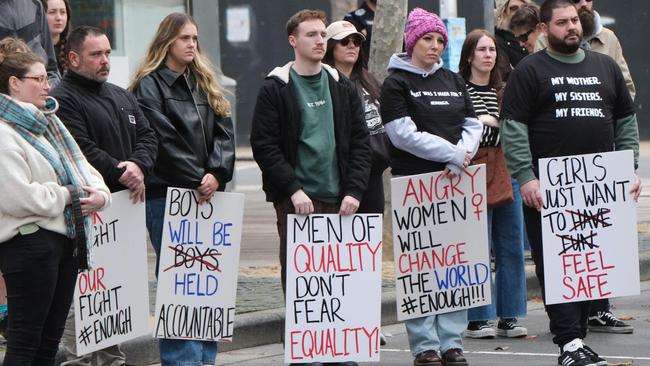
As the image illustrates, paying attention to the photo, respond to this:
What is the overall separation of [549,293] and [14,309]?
2989mm

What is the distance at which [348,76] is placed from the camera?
332 inches

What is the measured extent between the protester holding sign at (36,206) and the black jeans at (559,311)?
105 inches

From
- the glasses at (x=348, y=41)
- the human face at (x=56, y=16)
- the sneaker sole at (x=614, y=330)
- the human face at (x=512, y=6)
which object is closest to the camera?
the glasses at (x=348, y=41)

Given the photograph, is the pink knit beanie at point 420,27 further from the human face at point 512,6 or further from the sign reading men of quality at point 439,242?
the human face at point 512,6

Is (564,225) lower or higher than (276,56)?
lower

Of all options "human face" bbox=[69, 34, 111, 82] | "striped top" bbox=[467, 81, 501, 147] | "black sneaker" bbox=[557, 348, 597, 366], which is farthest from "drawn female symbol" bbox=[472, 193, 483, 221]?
"human face" bbox=[69, 34, 111, 82]

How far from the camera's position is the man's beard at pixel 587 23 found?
9.87 m

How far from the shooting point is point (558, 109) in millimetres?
8055

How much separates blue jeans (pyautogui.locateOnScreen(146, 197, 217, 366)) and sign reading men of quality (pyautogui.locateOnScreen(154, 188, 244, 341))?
0.25 feet

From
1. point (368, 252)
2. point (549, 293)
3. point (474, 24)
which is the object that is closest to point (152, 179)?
point (368, 252)

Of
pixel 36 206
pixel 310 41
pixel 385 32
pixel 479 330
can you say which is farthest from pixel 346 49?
pixel 385 32

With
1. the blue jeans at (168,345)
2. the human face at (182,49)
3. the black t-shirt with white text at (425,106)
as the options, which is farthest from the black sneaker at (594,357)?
the human face at (182,49)

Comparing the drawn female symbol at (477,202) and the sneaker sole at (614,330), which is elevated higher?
the drawn female symbol at (477,202)

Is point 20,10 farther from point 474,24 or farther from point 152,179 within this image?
point 474,24
